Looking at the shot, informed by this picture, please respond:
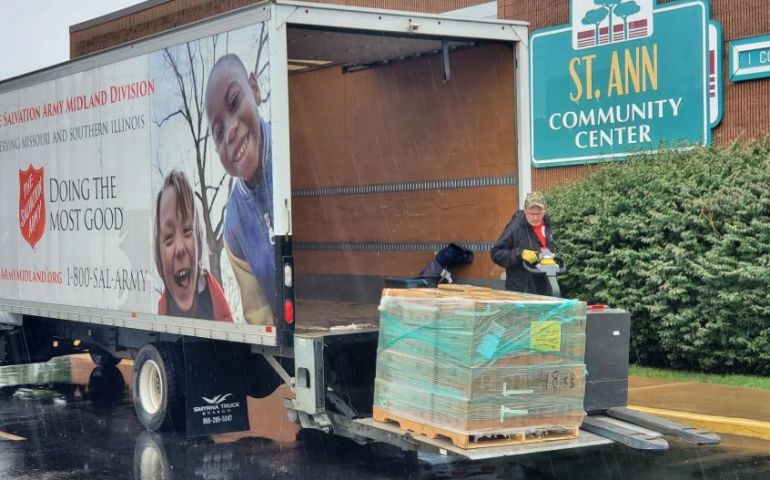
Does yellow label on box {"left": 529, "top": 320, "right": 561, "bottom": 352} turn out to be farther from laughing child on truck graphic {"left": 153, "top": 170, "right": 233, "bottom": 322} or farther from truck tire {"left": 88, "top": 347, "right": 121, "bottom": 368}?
truck tire {"left": 88, "top": 347, "right": 121, "bottom": 368}

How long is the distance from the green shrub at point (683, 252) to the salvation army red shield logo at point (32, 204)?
5890 mm

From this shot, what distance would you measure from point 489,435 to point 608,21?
10.8 metres

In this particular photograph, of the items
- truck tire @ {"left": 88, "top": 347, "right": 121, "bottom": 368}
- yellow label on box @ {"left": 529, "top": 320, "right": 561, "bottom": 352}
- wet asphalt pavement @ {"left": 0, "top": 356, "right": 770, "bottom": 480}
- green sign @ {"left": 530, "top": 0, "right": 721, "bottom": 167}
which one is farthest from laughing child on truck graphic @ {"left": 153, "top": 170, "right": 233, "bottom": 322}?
green sign @ {"left": 530, "top": 0, "right": 721, "bottom": 167}

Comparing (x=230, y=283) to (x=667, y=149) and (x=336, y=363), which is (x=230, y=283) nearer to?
(x=336, y=363)

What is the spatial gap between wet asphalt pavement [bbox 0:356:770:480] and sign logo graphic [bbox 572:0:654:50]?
8.23 meters

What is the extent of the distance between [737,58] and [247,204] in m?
8.82

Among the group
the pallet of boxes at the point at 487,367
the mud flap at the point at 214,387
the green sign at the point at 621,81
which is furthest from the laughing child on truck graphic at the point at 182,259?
the green sign at the point at 621,81

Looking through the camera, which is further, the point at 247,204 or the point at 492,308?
the point at 247,204

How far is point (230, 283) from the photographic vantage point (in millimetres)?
9172

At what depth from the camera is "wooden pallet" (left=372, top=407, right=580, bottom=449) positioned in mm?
7582

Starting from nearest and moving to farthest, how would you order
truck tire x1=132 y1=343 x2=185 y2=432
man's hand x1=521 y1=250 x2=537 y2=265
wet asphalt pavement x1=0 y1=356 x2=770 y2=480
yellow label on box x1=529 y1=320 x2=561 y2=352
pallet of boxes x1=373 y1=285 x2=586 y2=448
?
pallet of boxes x1=373 y1=285 x2=586 y2=448
yellow label on box x1=529 y1=320 x2=561 y2=352
wet asphalt pavement x1=0 y1=356 x2=770 y2=480
man's hand x1=521 y1=250 x2=537 y2=265
truck tire x1=132 y1=343 x2=185 y2=432

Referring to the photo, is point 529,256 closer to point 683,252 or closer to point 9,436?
point 683,252

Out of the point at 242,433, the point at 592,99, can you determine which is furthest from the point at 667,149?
the point at 242,433

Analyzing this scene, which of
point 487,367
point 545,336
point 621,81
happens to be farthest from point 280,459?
point 621,81
